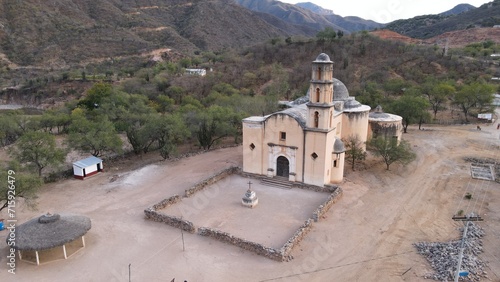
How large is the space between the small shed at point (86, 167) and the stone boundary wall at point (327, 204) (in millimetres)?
18448

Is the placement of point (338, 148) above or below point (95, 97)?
below

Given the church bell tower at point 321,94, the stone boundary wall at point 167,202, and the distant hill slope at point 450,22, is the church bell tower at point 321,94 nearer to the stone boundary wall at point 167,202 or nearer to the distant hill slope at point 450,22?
the stone boundary wall at point 167,202

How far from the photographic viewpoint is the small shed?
2792 centimetres

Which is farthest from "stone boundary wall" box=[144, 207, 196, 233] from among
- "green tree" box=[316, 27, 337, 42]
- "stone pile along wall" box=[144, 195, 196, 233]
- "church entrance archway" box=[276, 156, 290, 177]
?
"green tree" box=[316, 27, 337, 42]

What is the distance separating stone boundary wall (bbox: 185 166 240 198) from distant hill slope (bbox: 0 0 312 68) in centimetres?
6965

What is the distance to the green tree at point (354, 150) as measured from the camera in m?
28.8

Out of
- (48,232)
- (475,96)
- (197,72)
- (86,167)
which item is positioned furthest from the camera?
(197,72)

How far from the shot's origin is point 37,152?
26516mm

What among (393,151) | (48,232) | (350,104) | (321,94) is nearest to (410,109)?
(350,104)

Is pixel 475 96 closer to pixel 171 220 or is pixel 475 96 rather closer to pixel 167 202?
pixel 167 202

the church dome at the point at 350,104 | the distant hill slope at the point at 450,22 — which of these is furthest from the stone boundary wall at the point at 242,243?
the distant hill slope at the point at 450,22

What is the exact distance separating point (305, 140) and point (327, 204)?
5049 millimetres

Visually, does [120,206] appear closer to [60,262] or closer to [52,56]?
[60,262]

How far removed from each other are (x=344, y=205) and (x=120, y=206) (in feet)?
48.1
